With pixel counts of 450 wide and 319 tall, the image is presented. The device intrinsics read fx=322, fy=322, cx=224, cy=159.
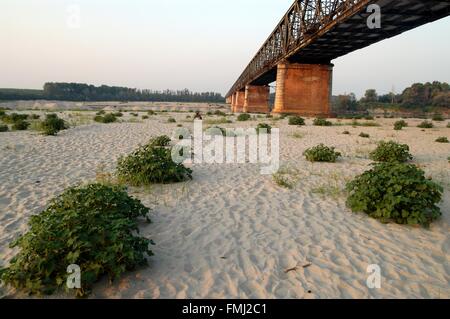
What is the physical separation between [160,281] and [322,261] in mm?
2138

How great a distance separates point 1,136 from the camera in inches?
594

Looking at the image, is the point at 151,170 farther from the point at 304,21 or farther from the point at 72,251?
the point at 304,21

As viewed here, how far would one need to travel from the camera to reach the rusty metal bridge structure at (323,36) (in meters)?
16.7

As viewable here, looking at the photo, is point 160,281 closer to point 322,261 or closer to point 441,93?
point 322,261

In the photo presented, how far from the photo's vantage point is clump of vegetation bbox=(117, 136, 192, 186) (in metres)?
7.68

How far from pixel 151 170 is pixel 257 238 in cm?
371

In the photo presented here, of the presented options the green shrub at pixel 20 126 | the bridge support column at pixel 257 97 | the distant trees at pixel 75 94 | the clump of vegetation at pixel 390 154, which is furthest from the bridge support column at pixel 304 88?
the distant trees at pixel 75 94

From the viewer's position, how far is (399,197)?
5.47 m

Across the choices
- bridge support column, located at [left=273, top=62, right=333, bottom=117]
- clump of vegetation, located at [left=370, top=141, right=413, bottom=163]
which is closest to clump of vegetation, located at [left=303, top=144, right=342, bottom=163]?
clump of vegetation, located at [left=370, top=141, right=413, bottom=163]

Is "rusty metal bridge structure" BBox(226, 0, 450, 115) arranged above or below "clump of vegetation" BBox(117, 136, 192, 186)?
above

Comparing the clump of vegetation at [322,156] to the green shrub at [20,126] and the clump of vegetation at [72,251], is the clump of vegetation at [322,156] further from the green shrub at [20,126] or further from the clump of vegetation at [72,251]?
the green shrub at [20,126]

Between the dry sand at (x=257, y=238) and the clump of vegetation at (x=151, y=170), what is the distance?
1.07 ft

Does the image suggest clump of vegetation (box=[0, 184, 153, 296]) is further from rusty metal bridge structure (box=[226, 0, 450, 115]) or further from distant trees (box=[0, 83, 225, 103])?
distant trees (box=[0, 83, 225, 103])
